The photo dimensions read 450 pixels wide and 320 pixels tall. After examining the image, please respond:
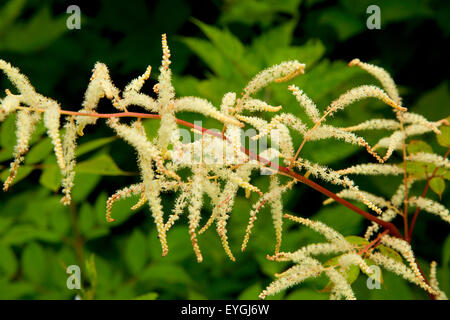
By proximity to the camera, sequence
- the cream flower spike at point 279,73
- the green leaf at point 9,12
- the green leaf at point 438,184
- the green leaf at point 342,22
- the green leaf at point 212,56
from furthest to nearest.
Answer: the green leaf at point 9,12 < the green leaf at point 342,22 < the green leaf at point 212,56 < the green leaf at point 438,184 < the cream flower spike at point 279,73

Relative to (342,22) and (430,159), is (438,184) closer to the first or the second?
Answer: (430,159)

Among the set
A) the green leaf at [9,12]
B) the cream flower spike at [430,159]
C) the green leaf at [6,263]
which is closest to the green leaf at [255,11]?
the green leaf at [9,12]

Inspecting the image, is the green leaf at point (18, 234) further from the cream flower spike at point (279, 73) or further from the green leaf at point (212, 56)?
the cream flower spike at point (279, 73)

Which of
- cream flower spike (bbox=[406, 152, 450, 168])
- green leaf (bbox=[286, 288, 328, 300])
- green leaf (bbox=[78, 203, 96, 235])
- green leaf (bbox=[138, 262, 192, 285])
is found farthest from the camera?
green leaf (bbox=[78, 203, 96, 235])

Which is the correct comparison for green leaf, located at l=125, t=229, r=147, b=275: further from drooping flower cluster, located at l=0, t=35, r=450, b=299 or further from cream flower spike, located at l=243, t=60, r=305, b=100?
cream flower spike, located at l=243, t=60, r=305, b=100

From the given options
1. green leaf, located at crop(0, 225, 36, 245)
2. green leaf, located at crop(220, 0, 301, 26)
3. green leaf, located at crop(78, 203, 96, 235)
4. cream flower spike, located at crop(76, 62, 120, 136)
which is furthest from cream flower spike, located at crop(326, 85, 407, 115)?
green leaf, located at crop(0, 225, 36, 245)

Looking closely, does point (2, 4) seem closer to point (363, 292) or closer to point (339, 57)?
point (339, 57)

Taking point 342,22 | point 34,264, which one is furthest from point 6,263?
point 342,22
